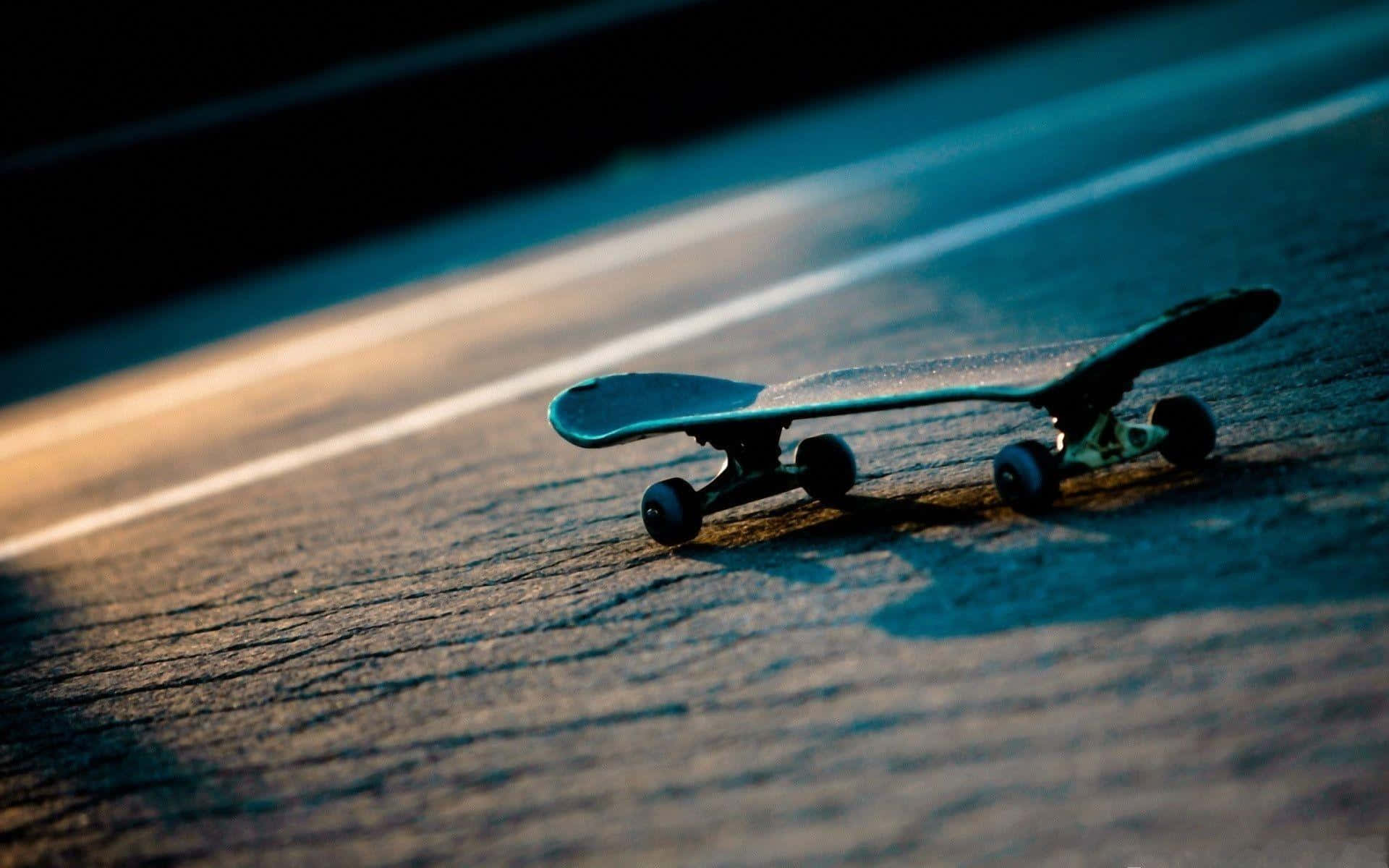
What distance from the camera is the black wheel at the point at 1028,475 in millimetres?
2422

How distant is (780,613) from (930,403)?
452mm

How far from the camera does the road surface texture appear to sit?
167cm

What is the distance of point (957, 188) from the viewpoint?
7.43 meters

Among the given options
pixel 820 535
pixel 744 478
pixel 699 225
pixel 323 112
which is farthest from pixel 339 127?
pixel 820 535

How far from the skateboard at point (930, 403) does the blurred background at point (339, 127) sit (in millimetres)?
6721

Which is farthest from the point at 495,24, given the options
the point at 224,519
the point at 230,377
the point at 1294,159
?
the point at 224,519

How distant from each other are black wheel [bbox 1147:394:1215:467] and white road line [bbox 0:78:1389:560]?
2.91 m

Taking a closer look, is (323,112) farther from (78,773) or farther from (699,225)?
(78,773)

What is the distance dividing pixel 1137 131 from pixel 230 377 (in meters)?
4.98

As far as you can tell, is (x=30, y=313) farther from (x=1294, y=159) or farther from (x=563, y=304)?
(x=1294, y=159)

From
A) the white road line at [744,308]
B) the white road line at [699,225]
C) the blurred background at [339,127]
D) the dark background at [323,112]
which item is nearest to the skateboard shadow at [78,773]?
the white road line at [744,308]

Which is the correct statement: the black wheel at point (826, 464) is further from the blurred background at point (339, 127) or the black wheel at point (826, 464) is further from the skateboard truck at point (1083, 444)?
the blurred background at point (339, 127)

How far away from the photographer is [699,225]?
843cm

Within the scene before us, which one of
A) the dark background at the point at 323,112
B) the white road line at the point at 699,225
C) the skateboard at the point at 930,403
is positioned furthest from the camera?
the dark background at the point at 323,112
